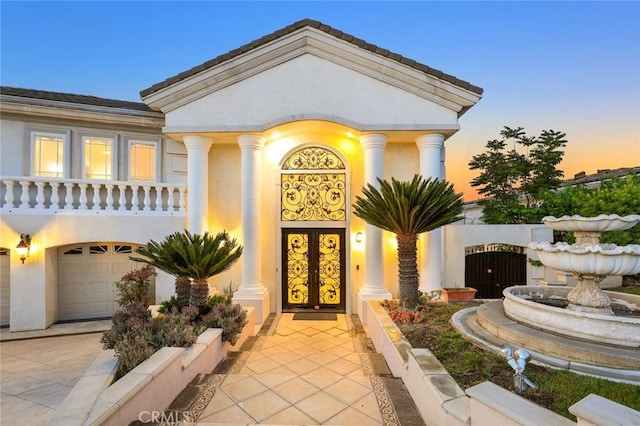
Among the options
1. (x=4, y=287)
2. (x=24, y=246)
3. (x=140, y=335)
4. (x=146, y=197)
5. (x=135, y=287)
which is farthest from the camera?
(x=146, y=197)

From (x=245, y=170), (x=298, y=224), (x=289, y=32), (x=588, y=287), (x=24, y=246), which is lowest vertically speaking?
(x=588, y=287)

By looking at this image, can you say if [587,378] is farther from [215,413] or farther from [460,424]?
[215,413]

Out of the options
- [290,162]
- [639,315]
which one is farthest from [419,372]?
[290,162]

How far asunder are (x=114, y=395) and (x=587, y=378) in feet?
17.2

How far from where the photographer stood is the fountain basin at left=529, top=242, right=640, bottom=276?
13.0 ft

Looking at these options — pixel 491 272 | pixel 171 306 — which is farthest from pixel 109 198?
pixel 491 272

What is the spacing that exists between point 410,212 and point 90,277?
9.93 metres

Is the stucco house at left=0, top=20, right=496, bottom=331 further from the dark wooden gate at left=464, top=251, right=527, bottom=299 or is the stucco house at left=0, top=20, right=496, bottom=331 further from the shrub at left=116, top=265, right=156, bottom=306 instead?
the dark wooden gate at left=464, top=251, right=527, bottom=299

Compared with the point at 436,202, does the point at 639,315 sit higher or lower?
lower

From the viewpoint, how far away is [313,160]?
953 centimetres

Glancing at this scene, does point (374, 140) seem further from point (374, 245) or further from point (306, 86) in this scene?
point (374, 245)

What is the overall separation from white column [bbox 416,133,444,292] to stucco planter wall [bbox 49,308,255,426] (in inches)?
240

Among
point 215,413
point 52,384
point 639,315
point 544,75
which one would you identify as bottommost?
point 52,384

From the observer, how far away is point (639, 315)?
504 centimetres
